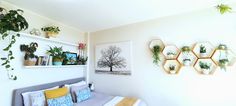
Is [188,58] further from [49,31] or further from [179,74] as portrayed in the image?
[49,31]

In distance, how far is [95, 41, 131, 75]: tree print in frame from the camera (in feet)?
9.39

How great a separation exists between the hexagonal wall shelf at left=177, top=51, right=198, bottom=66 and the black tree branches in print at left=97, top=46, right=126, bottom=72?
1158mm

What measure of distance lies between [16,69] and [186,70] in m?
2.79

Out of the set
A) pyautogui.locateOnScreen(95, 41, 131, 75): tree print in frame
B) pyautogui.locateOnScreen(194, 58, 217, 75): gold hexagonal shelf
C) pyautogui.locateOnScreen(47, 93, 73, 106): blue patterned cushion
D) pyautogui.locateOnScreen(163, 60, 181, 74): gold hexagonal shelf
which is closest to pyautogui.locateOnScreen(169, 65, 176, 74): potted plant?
pyautogui.locateOnScreen(163, 60, 181, 74): gold hexagonal shelf

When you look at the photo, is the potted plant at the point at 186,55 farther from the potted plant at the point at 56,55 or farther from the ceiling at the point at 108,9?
the potted plant at the point at 56,55

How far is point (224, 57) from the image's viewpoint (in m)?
2.01

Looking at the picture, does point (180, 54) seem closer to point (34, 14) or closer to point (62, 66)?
point (62, 66)

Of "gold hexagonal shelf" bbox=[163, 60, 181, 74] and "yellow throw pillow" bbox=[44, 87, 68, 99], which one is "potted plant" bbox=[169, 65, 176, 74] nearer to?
"gold hexagonal shelf" bbox=[163, 60, 181, 74]

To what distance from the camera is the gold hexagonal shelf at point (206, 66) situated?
206 centimetres

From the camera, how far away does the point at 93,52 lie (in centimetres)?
340

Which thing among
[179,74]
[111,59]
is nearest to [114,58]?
[111,59]

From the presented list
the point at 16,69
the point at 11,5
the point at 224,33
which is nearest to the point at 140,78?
the point at 224,33

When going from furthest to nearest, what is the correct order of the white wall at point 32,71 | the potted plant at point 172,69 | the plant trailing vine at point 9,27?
the potted plant at point 172,69, the white wall at point 32,71, the plant trailing vine at point 9,27

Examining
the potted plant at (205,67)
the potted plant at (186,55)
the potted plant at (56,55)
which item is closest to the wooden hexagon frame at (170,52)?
the potted plant at (186,55)
